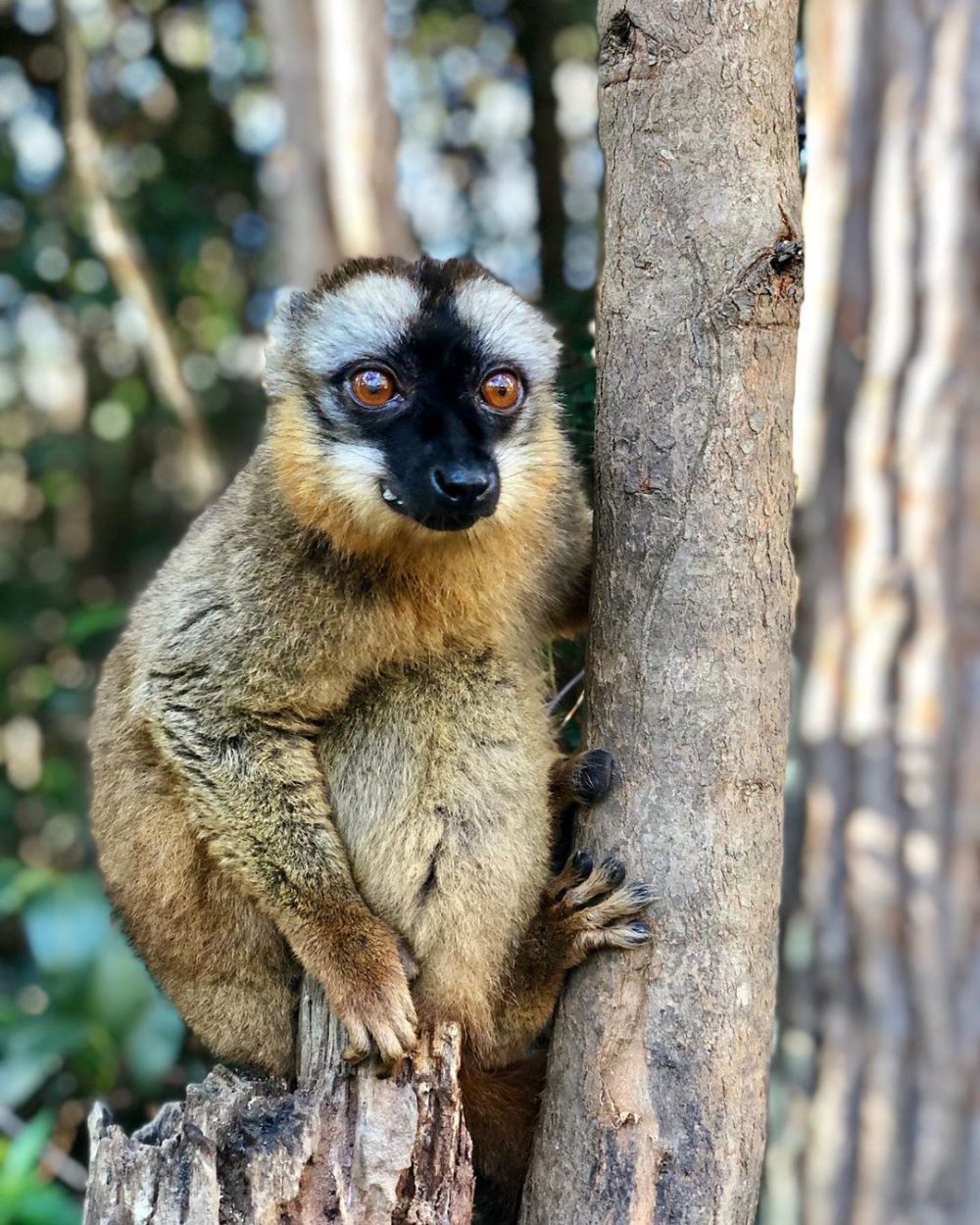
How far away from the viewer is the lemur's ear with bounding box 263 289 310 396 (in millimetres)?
3932

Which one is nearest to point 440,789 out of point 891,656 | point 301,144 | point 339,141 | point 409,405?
point 409,405

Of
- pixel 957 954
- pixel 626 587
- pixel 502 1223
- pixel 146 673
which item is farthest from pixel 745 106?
pixel 957 954

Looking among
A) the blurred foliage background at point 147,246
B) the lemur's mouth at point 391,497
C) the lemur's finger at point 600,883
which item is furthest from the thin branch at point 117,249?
the lemur's finger at point 600,883

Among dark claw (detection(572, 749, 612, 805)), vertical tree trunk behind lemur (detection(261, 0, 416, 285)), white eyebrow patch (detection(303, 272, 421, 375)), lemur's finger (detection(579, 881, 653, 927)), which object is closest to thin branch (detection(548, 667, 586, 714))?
dark claw (detection(572, 749, 612, 805))

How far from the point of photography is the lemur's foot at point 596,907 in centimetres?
326

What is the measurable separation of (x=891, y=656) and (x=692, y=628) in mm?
2936

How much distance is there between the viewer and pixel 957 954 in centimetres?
577

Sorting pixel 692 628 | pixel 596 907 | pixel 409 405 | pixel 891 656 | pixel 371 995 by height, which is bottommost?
pixel 891 656

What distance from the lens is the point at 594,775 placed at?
3346 mm

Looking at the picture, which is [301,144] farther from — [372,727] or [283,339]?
[372,727]

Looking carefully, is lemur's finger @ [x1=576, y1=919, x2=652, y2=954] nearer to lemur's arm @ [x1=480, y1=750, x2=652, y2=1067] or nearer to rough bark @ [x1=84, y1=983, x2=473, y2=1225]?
lemur's arm @ [x1=480, y1=750, x2=652, y2=1067]

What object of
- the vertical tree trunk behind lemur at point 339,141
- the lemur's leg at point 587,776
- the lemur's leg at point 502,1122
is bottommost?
the lemur's leg at point 502,1122

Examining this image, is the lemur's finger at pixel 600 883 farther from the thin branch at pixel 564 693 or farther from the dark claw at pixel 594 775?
the thin branch at pixel 564 693

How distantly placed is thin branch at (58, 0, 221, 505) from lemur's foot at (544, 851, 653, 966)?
19.6ft
